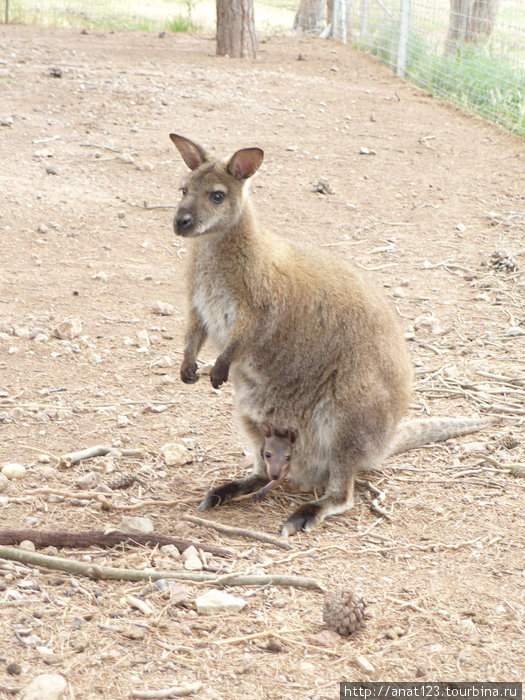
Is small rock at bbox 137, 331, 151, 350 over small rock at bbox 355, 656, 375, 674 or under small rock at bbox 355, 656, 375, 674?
under

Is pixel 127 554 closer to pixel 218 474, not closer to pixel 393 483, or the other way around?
pixel 218 474

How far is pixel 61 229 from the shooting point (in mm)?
6883

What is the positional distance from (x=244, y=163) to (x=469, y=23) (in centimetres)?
925

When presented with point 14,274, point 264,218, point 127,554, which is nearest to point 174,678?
point 127,554

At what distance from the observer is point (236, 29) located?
12453mm

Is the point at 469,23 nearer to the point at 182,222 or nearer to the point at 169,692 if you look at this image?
the point at 182,222

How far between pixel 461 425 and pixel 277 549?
1444 mm

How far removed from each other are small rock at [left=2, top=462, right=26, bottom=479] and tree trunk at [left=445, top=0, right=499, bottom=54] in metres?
9.87

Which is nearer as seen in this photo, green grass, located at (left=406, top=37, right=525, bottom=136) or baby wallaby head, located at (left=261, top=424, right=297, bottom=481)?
baby wallaby head, located at (left=261, top=424, right=297, bottom=481)

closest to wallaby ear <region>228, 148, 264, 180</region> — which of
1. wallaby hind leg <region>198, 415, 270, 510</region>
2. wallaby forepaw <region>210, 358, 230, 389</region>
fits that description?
wallaby forepaw <region>210, 358, 230, 389</region>

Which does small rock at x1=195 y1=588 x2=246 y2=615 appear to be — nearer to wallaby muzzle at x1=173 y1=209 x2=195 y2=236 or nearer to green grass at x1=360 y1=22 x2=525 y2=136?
wallaby muzzle at x1=173 y1=209 x2=195 y2=236

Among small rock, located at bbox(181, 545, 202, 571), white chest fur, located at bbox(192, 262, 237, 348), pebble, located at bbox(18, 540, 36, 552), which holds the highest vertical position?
white chest fur, located at bbox(192, 262, 237, 348)

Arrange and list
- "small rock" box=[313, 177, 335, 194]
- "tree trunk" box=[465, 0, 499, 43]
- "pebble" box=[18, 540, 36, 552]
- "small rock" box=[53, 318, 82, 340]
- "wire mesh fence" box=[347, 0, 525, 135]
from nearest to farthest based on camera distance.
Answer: "pebble" box=[18, 540, 36, 552] → "small rock" box=[53, 318, 82, 340] → "small rock" box=[313, 177, 335, 194] → "wire mesh fence" box=[347, 0, 525, 135] → "tree trunk" box=[465, 0, 499, 43]

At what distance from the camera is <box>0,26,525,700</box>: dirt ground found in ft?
8.87
